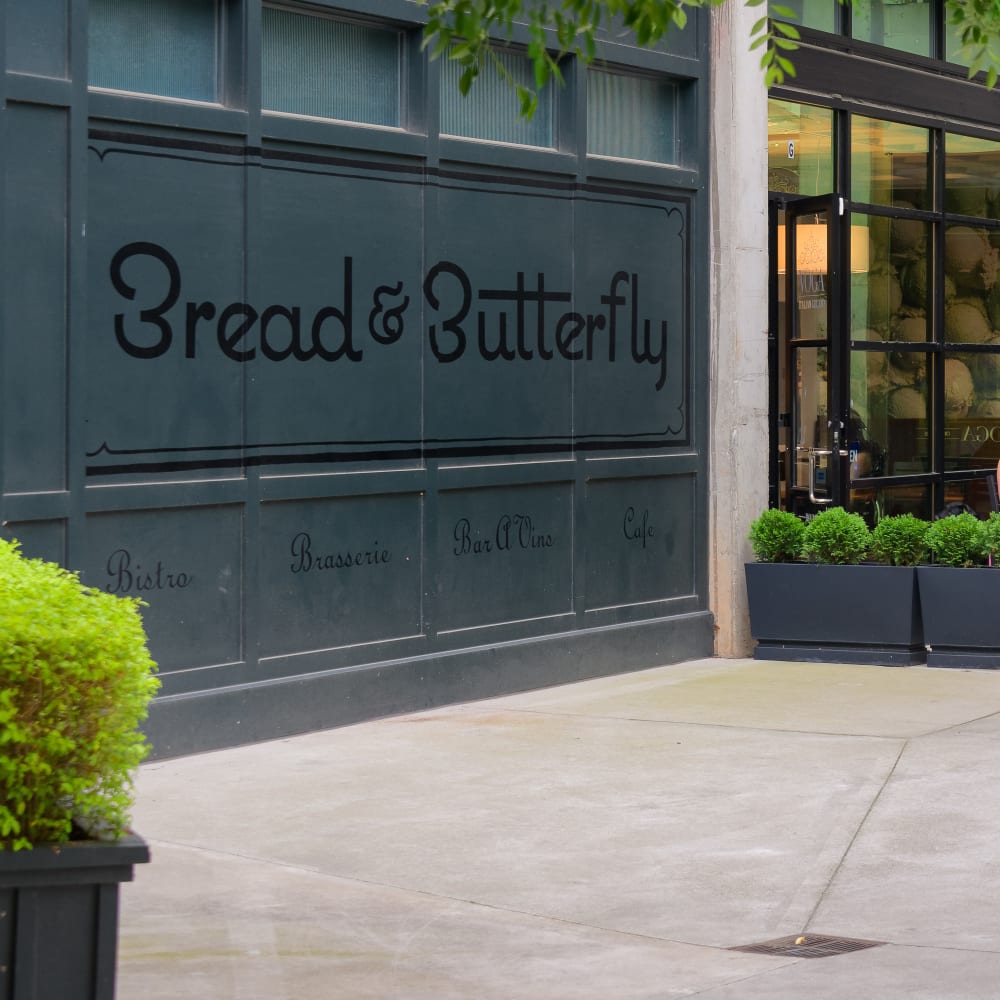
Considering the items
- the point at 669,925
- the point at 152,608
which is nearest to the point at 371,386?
the point at 152,608

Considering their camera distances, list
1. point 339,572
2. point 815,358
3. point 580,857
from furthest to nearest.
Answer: point 815,358 → point 339,572 → point 580,857

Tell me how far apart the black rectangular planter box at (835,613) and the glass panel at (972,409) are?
340cm

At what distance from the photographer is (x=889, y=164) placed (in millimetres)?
14000

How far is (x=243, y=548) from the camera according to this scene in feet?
29.7

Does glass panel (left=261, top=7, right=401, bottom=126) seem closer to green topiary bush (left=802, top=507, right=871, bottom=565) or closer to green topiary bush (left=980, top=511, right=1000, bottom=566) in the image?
green topiary bush (left=802, top=507, right=871, bottom=565)

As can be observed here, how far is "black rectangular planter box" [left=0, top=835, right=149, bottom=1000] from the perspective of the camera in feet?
12.8

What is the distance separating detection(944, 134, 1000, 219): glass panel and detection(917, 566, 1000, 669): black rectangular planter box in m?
4.43

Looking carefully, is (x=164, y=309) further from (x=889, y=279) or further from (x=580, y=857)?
(x=889, y=279)

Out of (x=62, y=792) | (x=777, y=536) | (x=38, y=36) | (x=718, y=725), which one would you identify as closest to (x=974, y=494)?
(x=777, y=536)

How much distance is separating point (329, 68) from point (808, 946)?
5.68 m

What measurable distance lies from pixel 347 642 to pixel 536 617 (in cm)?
157

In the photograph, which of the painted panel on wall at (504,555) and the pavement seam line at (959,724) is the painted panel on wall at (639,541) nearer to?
the painted panel on wall at (504,555)

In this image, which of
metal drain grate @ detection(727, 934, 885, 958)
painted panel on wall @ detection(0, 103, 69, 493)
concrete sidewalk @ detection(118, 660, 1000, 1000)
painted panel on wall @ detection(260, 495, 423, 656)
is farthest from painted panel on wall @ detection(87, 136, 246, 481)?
metal drain grate @ detection(727, 934, 885, 958)

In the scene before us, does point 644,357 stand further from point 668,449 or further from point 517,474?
point 517,474
